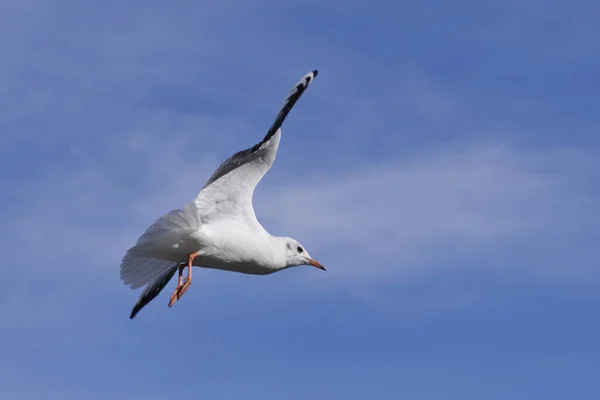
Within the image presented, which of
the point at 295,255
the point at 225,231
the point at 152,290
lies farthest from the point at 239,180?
the point at 152,290

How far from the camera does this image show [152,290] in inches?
650

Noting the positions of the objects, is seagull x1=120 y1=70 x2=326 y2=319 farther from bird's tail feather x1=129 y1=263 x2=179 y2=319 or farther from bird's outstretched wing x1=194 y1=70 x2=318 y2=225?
bird's tail feather x1=129 y1=263 x2=179 y2=319

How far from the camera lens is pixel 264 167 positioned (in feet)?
48.5

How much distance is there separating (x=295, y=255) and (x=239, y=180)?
→ 4.59 ft

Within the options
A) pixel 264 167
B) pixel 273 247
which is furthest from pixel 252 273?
pixel 264 167

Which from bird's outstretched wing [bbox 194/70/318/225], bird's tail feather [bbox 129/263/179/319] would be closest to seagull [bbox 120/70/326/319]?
bird's outstretched wing [bbox 194/70/318/225]

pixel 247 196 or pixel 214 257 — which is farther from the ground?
pixel 247 196

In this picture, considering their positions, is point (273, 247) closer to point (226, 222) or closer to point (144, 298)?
point (226, 222)

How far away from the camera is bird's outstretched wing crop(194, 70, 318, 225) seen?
14.3 meters

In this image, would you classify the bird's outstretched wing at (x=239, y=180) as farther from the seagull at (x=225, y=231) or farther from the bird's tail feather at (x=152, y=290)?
the bird's tail feather at (x=152, y=290)

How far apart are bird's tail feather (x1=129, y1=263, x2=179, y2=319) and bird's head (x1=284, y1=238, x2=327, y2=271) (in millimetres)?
1855

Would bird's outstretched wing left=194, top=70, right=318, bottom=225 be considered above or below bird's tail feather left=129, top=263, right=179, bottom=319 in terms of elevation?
above

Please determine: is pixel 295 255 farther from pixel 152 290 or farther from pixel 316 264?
pixel 152 290

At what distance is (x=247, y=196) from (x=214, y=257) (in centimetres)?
96
